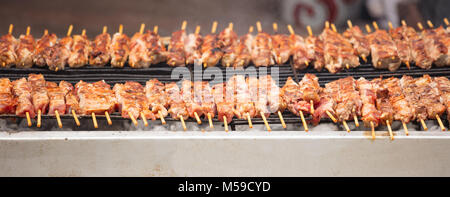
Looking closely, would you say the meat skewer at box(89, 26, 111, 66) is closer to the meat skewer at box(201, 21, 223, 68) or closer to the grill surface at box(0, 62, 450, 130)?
the grill surface at box(0, 62, 450, 130)

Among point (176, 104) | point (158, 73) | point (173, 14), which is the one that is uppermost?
point (173, 14)

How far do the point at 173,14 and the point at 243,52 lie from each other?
4143 millimetres

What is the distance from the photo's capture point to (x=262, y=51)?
400 cm

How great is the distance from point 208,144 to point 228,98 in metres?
0.62

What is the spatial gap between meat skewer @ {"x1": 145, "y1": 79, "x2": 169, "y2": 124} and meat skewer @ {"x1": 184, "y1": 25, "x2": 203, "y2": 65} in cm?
59

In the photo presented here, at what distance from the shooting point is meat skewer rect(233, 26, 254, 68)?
3.95m

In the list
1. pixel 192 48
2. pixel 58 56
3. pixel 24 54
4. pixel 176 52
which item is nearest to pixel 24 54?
pixel 24 54

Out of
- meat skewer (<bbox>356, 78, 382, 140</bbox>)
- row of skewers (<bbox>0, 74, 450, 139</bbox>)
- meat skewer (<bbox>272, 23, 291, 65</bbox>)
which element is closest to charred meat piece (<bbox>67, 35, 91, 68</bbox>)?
row of skewers (<bbox>0, 74, 450, 139</bbox>)

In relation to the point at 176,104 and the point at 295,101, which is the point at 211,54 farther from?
the point at 295,101

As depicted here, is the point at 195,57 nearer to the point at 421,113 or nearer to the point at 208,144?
the point at 208,144

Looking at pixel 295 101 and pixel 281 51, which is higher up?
pixel 281 51

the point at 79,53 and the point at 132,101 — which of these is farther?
the point at 79,53

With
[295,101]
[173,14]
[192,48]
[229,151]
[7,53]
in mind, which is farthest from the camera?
[173,14]
